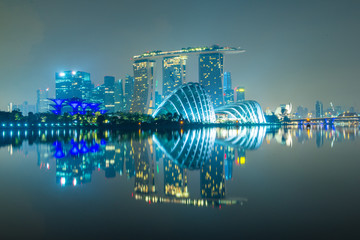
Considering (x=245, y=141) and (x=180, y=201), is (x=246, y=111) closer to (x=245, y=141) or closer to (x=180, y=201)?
(x=245, y=141)

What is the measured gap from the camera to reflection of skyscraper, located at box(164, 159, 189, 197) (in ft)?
37.2

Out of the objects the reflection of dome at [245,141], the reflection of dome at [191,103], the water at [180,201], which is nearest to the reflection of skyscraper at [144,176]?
the water at [180,201]

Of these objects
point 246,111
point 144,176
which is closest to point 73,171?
point 144,176

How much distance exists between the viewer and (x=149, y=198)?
10617 millimetres

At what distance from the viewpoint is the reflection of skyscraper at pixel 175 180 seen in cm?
1133

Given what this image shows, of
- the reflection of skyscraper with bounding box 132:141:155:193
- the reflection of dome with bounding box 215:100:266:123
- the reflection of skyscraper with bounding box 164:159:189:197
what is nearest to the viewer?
the reflection of skyscraper with bounding box 164:159:189:197

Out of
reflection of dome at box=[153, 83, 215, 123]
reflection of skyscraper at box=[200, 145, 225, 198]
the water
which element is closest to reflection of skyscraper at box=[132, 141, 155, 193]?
the water

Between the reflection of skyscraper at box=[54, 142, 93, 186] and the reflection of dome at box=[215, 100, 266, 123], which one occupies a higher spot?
the reflection of dome at box=[215, 100, 266, 123]

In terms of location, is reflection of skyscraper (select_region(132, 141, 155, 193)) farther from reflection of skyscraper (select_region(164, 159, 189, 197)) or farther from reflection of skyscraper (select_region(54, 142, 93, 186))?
reflection of skyscraper (select_region(54, 142, 93, 186))

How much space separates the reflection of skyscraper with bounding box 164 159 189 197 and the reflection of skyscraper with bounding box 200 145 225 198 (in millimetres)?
741

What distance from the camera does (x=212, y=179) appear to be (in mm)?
13469

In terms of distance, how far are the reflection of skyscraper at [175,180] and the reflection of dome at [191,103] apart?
8822 centimetres

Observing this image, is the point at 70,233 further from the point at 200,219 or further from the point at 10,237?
the point at 200,219

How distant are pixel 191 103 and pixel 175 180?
3678 inches
